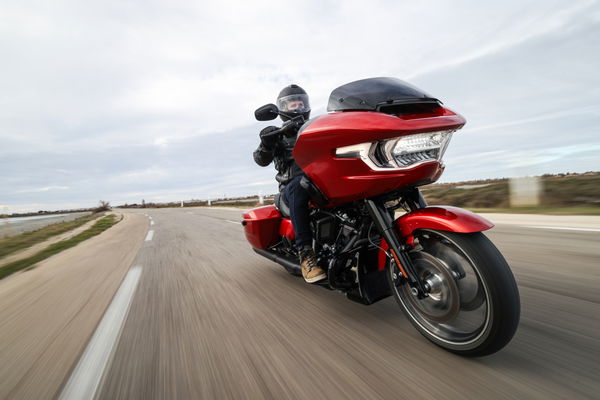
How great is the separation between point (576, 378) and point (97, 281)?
4.25 meters

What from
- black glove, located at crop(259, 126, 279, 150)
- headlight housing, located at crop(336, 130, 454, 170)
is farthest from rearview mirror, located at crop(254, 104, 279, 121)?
headlight housing, located at crop(336, 130, 454, 170)

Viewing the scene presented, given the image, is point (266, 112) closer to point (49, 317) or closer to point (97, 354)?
point (97, 354)

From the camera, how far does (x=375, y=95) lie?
1809 millimetres

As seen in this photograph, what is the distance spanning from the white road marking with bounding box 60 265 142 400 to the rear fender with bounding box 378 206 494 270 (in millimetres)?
1693

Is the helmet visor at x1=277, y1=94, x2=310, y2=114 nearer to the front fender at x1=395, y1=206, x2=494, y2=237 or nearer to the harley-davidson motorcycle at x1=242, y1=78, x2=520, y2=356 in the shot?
the harley-davidson motorcycle at x1=242, y1=78, x2=520, y2=356

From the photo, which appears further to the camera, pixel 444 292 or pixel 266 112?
pixel 266 112

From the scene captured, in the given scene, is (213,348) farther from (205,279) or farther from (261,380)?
(205,279)

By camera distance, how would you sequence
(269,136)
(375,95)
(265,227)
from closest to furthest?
1. (375,95)
2. (269,136)
3. (265,227)

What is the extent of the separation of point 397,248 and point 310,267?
769 mm

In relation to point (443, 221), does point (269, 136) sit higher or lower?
higher

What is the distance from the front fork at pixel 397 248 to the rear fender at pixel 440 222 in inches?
2.6

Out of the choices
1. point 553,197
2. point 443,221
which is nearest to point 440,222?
point 443,221

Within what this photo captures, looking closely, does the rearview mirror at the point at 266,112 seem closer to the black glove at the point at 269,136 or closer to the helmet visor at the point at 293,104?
the black glove at the point at 269,136

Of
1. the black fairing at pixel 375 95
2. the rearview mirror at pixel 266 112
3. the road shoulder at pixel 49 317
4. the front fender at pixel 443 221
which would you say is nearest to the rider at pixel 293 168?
the rearview mirror at pixel 266 112
